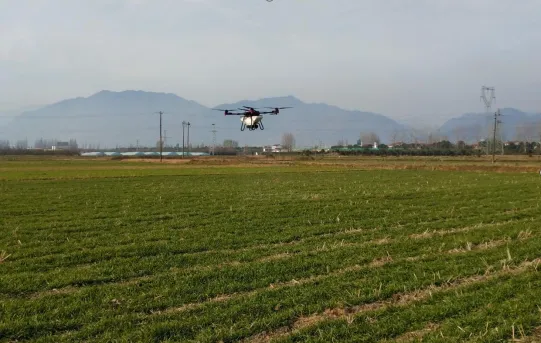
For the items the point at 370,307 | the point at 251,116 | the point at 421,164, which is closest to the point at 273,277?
the point at 370,307

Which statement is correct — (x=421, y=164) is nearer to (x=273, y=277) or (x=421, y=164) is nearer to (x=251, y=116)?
(x=251, y=116)

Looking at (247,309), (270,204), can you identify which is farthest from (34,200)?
(247,309)

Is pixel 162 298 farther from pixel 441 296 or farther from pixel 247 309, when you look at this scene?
pixel 441 296

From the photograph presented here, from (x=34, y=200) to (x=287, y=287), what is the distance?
22959 millimetres

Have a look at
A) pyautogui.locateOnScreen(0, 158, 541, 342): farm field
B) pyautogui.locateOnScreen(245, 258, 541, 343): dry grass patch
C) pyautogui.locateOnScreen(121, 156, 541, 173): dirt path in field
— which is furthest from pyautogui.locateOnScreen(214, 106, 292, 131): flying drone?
pyautogui.locateOnScreen(121, 156, 541, 173): dirt path in field

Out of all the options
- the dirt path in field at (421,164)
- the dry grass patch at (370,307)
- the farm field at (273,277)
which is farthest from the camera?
the dirt path in field at (421,164)

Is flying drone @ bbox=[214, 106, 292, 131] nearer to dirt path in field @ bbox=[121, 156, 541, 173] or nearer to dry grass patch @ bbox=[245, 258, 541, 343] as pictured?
dry grass patch @ bbox=[245, 258, 541, 343]

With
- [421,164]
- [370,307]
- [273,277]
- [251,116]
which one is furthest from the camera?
[421,164]

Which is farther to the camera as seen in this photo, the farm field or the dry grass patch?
the farm field

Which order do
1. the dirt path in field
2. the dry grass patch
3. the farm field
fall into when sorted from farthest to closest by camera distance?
the dirt path in field
the farm field
the dry grass patch

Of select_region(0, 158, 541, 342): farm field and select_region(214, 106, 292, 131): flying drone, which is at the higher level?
select_region(214, 106, 292, 131): flying drone

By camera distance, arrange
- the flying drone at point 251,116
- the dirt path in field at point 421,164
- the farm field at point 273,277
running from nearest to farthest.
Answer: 1. the farm field at point 273,277
2. the flying drone at point 251,116
3. the dirt path in field at point 421,164

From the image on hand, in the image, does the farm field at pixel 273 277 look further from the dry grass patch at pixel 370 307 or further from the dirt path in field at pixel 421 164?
the dirt path in field at pixel 421 164

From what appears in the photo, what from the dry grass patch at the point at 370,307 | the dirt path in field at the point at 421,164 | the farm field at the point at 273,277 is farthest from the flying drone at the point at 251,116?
the dirt path in field at the point at 421,164
